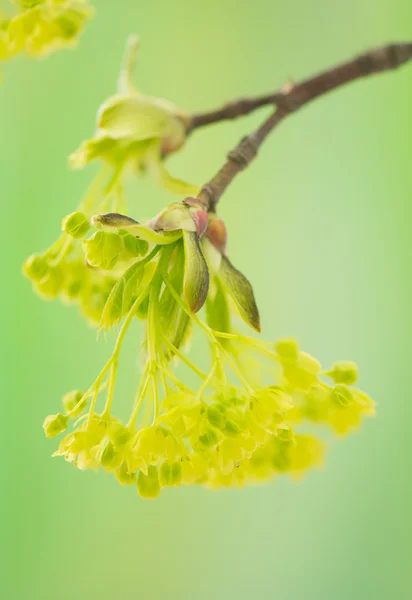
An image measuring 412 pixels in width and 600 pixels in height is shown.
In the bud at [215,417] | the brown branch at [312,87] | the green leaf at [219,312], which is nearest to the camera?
the bud at [215,417]

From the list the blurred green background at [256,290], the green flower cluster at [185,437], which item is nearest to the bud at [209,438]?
the green flower cluster at [185,437]

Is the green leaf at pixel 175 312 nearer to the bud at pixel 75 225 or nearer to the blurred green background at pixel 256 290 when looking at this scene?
the bud at pixel 75 225

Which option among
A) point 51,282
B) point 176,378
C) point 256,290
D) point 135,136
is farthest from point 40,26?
point 256,290

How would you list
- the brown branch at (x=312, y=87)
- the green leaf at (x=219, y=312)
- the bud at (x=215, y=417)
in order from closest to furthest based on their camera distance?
the bud at (x=215, y=417) < the green leaf at (x=219, y=312) < the brown branch at (x=312, y=87)

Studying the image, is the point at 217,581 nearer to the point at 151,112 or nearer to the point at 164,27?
the point at 151,112

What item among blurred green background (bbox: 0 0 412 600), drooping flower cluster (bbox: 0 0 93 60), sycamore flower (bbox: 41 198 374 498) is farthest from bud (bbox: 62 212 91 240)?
blurred green background (bbox: 0 0 412 600)

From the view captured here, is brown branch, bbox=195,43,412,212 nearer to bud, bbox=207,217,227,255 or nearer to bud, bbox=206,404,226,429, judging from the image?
bud, bbox=207,217,227,255

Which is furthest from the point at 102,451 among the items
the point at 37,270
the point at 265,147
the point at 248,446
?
the point at 265,147
